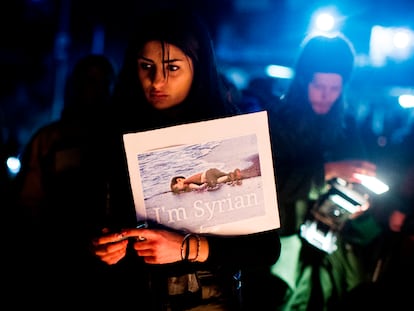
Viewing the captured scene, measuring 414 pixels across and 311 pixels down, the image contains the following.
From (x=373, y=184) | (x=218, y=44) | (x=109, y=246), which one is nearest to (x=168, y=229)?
(x=109, y=246)

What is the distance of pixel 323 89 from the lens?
244 cm

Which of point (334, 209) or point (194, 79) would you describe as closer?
point (194, 79)

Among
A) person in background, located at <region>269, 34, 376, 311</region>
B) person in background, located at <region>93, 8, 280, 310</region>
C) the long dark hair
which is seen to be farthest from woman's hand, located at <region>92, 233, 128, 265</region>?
person in background, located at <region>269, 34, 376, 311</region>

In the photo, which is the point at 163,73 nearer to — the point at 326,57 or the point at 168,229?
the point at 168,229

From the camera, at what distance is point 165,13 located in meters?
1.46

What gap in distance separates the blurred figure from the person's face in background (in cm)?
124

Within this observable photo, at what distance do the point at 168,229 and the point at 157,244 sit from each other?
0.25 ft

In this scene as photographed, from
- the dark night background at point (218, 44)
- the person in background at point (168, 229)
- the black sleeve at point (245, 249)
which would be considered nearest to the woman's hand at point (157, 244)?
the person in background at point (168, 229)

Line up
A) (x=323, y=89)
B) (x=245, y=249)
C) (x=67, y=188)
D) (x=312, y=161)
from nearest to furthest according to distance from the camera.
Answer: (x=245, y=249) → (x=67, y=188) → (x=312, y=161) → (x=323, y=89)

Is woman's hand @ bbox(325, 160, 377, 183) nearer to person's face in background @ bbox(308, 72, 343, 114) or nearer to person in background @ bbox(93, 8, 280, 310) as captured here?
person's face in background @ bbox(308, 72, 343, 114)

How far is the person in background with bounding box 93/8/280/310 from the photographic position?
46.0 inches

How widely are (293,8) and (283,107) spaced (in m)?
18.3

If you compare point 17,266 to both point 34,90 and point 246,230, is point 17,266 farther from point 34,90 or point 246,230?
point 34,90

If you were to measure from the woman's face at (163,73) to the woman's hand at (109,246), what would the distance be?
526 millimetres
